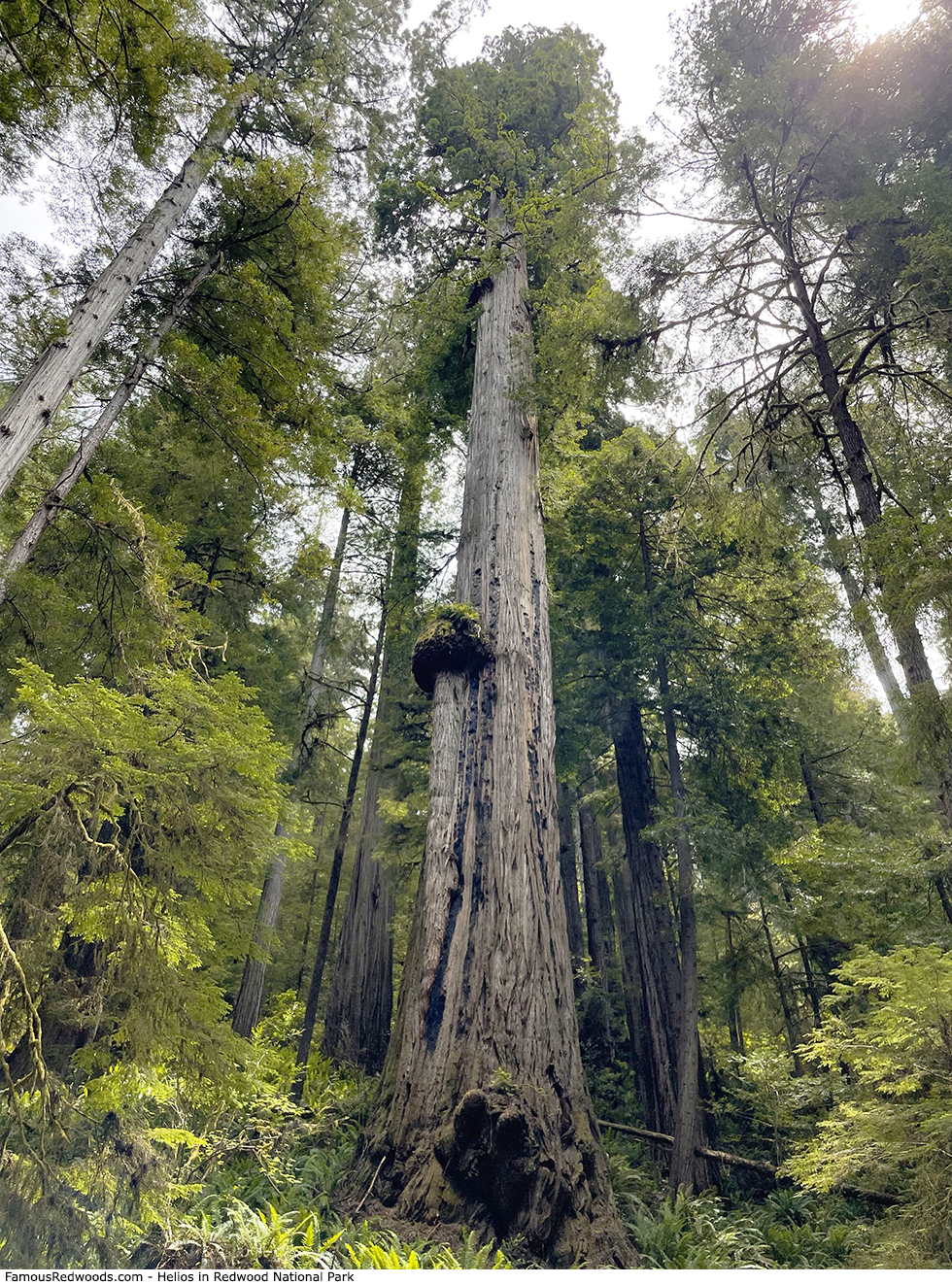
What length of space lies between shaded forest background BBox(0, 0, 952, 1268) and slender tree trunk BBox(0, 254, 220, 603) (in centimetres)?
3

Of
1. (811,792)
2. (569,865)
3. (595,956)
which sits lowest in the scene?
(595,956)

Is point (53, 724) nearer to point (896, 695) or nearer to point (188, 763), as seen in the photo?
point (188, 763)

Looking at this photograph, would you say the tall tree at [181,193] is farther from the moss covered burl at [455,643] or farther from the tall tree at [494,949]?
the tall tree at [494,949]

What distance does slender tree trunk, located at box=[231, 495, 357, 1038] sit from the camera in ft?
27.8

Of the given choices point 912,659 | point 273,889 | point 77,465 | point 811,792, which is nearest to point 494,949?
point 912,659

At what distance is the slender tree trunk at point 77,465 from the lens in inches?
148

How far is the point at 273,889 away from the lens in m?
9.46

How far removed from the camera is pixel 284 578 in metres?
9.92

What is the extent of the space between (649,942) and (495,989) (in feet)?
18.0

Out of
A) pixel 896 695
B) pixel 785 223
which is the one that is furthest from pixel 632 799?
pixel 785 223

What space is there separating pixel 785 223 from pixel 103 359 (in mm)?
6586

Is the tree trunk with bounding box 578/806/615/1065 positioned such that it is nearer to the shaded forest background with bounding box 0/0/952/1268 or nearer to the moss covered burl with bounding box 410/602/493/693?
the shaded forest background with bounding box 0/0/952/1268

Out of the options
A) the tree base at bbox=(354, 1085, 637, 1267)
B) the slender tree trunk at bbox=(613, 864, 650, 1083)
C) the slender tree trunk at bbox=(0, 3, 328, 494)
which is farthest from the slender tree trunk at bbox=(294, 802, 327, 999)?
the tree base at bbox=(354, 1085, 637, 1267)

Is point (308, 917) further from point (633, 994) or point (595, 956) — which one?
point (633, 994)
